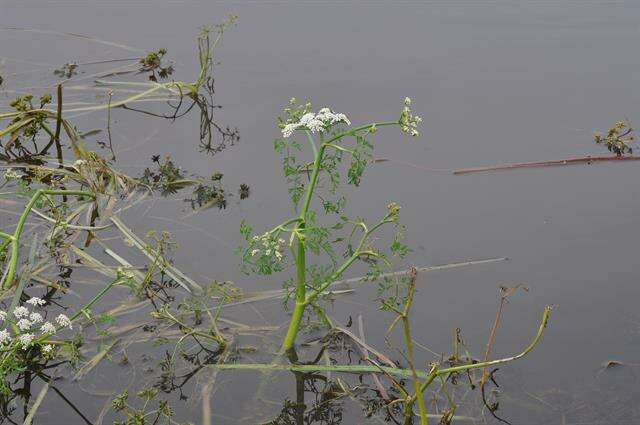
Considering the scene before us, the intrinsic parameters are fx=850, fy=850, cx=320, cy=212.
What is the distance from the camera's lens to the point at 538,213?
4789 mm

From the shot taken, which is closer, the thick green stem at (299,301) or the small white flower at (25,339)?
the small white flower at (25,339)

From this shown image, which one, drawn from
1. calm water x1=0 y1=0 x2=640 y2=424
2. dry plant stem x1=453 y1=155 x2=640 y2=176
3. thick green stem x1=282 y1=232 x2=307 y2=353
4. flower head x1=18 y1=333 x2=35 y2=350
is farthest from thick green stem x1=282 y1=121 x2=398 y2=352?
dry plant stem x1=453 y1=155 x2=640 y2=176

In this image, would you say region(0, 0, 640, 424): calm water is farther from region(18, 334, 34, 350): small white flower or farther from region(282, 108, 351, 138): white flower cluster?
Result: region(282, 108, 351, 138): white flower cluster

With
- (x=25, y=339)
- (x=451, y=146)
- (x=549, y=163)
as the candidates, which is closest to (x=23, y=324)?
(x=25, y=339)

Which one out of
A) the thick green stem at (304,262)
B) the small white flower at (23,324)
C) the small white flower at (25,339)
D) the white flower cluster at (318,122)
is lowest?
the small white flower at (25,339)

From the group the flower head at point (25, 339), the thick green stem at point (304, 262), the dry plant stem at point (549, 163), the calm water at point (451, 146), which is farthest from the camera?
the dry plant stem at point (549, 163)

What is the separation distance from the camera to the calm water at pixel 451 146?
3707 mm

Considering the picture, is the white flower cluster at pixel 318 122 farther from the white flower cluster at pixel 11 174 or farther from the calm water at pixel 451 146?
the white flower cluster at pixel 11 174

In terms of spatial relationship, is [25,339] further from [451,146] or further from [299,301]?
[451,146]

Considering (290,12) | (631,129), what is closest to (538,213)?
(631,129)

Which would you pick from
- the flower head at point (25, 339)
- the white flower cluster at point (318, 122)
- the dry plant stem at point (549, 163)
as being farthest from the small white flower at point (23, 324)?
the dry plant stem at point (549, 163)

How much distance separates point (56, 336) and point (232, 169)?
6.06ft

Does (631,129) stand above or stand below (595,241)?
above

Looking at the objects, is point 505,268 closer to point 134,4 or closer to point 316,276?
point 316,276
